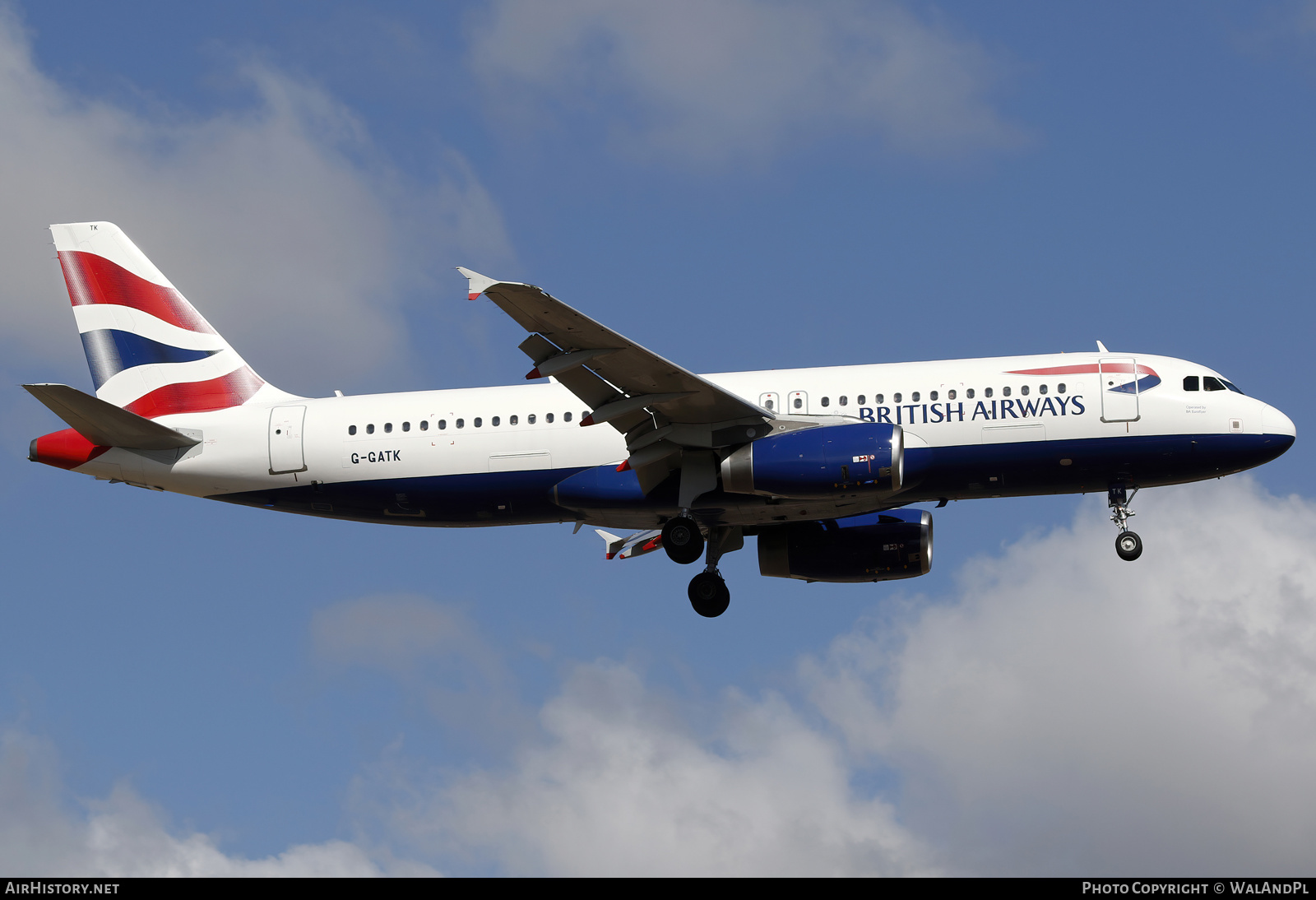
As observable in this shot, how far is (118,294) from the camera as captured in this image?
4069 centimetres

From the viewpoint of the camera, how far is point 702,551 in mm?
36719

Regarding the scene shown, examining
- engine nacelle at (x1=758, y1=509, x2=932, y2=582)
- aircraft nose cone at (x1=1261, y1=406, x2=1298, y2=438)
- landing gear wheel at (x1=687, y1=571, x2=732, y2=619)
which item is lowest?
landing gear wheel at (x1=687, y1=571, x2=732, y2=619)

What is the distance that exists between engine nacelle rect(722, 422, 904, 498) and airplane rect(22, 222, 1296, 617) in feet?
0.14

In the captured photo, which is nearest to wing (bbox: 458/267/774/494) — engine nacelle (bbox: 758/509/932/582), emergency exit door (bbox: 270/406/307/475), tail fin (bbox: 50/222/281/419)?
engine nacelle (bbox: 758/509/932/582)

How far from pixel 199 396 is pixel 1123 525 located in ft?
78.8

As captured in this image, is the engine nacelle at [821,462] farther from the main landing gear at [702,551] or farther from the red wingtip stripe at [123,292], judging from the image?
the red wingtip stripe at [123,292]

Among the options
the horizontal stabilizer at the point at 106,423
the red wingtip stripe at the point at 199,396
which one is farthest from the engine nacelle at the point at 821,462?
the horizontal stabilizer at the point at 106,423

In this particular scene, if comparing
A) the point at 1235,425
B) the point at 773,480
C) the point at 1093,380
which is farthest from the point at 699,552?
the point at 1235,425

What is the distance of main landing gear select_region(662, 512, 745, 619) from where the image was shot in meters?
36.2

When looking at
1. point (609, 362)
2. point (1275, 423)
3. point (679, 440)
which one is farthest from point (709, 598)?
point (1275, 423)

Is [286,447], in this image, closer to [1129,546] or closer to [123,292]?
[123,292]

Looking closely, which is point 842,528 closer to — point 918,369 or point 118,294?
point 918,369

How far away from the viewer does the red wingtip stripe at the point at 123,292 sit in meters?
40.7

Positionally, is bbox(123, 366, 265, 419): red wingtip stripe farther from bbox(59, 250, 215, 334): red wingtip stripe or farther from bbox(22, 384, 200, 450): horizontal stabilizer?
bbox(59, 250, 215, 334): red wingtip stripe
